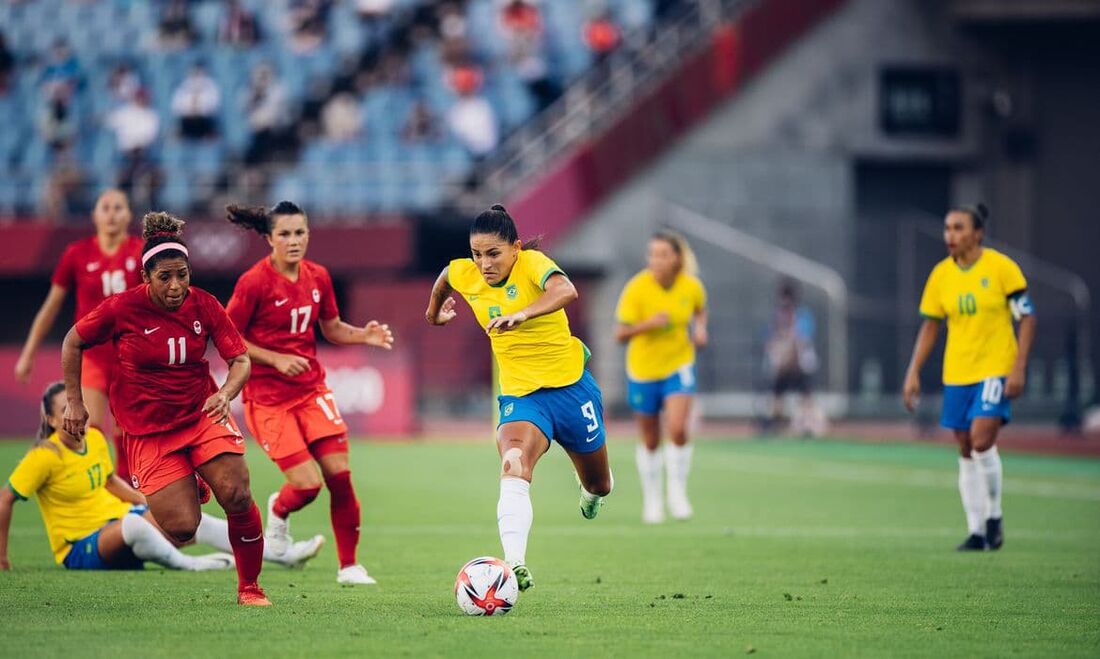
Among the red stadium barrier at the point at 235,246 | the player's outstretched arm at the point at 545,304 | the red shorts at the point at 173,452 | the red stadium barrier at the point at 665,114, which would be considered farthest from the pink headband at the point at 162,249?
the red stadium barrier at the point at 665,114

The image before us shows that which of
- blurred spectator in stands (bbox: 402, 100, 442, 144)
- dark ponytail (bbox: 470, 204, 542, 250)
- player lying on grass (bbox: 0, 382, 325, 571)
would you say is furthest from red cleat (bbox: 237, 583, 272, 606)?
blurred spectator in stands (bbox: 402, 100, 442, 144)

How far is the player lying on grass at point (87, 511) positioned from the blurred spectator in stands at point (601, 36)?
2331cm

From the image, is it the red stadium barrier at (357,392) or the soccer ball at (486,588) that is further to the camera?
the red stadium barrier at (357,392)

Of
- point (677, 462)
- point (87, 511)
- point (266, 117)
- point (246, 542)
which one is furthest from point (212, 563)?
point (266, 117)

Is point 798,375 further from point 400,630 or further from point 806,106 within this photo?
point 400,630

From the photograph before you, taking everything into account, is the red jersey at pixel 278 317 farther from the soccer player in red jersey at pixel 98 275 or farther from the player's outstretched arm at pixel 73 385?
the soccer player in red jersey at pixel 98 275

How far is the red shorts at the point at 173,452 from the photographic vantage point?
31.2 ft

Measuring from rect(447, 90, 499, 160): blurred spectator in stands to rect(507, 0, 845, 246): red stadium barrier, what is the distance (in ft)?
5.02

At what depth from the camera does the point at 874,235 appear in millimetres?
32562

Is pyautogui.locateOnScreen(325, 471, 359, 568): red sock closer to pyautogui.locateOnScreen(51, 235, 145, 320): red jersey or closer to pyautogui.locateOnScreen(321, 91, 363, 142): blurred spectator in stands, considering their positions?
pyautogui.locateOnScreen(51, 235, 145, 320): red jersey

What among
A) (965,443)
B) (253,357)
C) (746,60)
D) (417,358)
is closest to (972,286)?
(965,443)

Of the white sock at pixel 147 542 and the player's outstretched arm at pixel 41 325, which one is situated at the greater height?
the player's outstretched arm at pixel 41 325

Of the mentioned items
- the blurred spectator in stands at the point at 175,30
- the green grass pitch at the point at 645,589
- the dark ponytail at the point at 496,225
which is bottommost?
the green grass pitch at the point at 645,589

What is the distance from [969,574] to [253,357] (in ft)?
16.6
